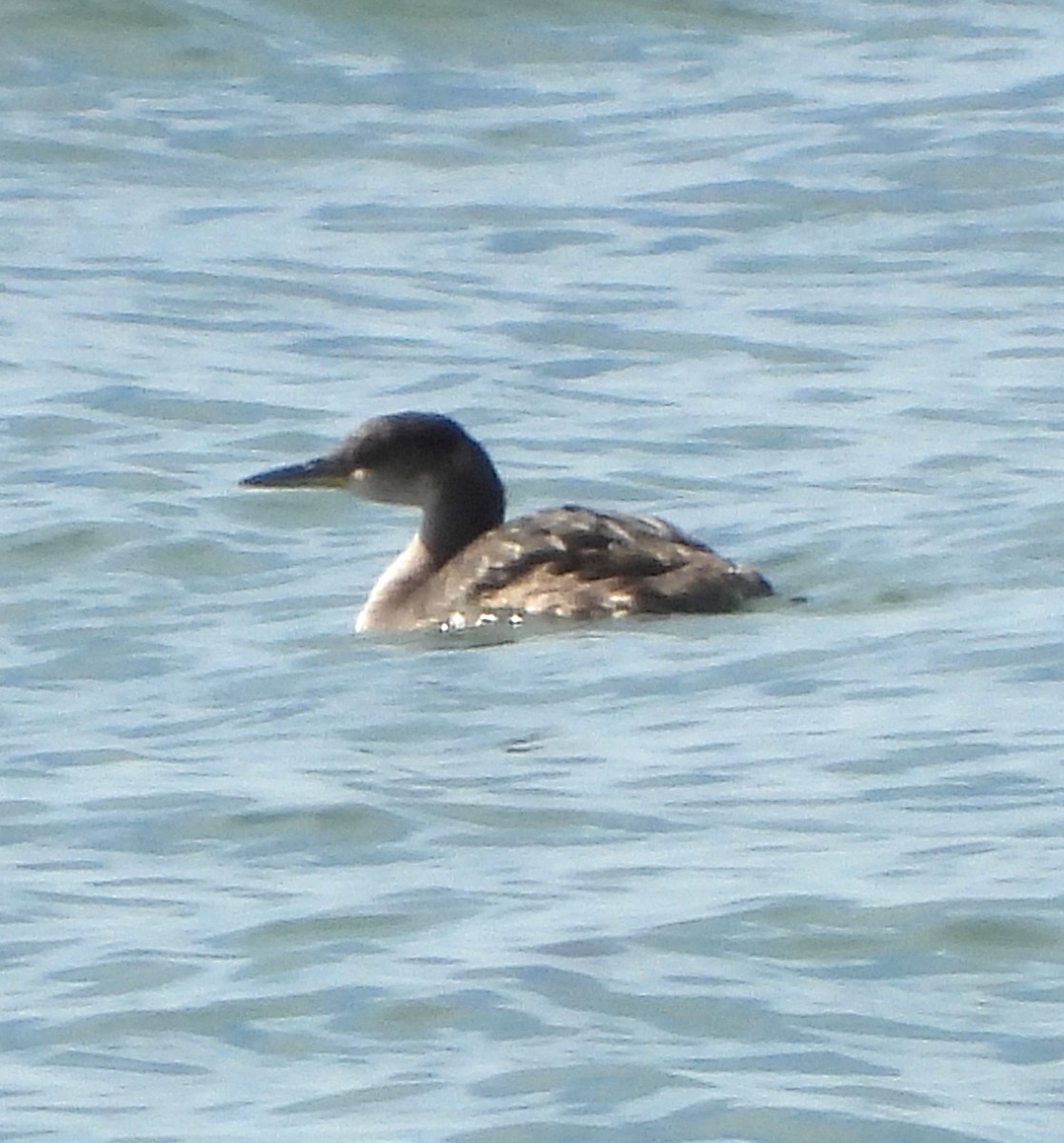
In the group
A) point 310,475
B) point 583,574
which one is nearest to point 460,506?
point 310,475

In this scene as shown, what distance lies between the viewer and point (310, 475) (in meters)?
12.6

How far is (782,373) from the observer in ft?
49.2

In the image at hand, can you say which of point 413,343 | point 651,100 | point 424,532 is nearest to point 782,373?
point 413,343

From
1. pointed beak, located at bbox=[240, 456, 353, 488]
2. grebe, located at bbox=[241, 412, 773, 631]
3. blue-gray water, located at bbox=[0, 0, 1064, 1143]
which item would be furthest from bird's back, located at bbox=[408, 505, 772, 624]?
pointed beak, located at bbox=[240, 456, 353, 488]

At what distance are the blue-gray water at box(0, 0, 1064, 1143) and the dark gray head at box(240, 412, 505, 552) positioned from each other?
33 cm

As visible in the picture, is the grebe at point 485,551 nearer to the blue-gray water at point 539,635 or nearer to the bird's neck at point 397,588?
the bird's neck at point 397,588

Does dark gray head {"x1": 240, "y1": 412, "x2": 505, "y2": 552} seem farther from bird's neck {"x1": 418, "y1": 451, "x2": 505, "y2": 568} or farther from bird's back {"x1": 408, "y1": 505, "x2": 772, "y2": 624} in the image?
bird's back {"x1": 408, "y1": 505, "x2": 772, "y2": 624}

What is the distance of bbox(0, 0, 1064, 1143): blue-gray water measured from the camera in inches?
292

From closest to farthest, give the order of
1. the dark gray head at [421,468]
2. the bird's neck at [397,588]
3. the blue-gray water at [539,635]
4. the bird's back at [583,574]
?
the blue-gray water at [539,635]
the bird's back at [583,574]
the bird's neck at [397,588]
the dark gray head at [421,468]

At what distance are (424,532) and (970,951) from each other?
5.15 m

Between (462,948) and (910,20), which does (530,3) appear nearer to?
(910,20)

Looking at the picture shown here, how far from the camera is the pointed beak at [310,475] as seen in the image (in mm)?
12547

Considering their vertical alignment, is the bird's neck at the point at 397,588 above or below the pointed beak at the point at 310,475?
below

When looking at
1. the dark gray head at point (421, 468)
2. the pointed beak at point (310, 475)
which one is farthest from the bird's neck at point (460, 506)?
the pointed beak at point (310, 475)
